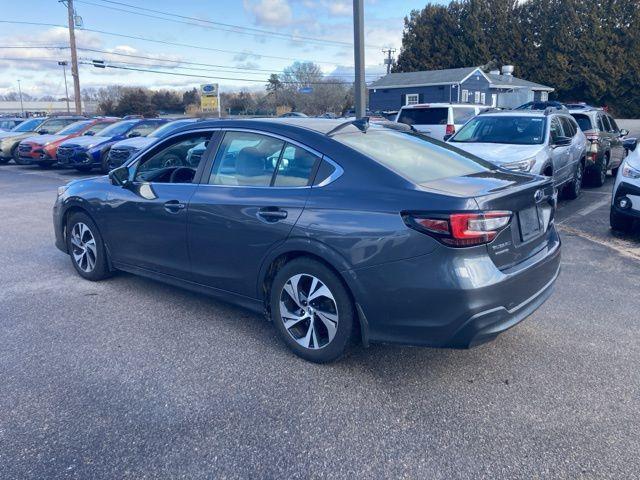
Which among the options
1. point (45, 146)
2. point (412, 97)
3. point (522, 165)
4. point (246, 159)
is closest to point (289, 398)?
point (246, 159)

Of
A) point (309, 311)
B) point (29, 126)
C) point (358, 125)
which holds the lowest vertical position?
point (309, 311)

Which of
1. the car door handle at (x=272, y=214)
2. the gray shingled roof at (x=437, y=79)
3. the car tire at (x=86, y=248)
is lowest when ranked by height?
the car tire at (x=86, y=248)

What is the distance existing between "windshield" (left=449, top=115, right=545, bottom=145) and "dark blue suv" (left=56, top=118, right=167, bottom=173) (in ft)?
32.5

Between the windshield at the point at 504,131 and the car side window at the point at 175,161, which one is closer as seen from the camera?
the car side window at the point at 175,161

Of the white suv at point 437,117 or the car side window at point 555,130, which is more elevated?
the white suv at point 437,117

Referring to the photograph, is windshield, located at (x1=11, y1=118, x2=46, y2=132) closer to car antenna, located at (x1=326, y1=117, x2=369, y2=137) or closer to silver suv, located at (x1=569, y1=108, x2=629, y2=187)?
silver suv, located at (x1=569, y1=108, x2=629, y2=187)

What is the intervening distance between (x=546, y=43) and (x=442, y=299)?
53.6 metres

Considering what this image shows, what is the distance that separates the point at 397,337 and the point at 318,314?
59 centimetres

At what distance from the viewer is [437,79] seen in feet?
133

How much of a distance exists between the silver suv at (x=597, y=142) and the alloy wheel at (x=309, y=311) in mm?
10255

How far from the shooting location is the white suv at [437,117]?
579 inches

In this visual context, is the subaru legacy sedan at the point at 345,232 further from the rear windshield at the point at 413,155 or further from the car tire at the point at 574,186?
the car tire at the point at 574,186

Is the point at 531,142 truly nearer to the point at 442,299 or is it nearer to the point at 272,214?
the point at 272,214

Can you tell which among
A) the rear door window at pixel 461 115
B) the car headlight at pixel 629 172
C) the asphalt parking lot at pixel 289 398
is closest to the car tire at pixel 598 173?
the rear door window at pixel 461 115
